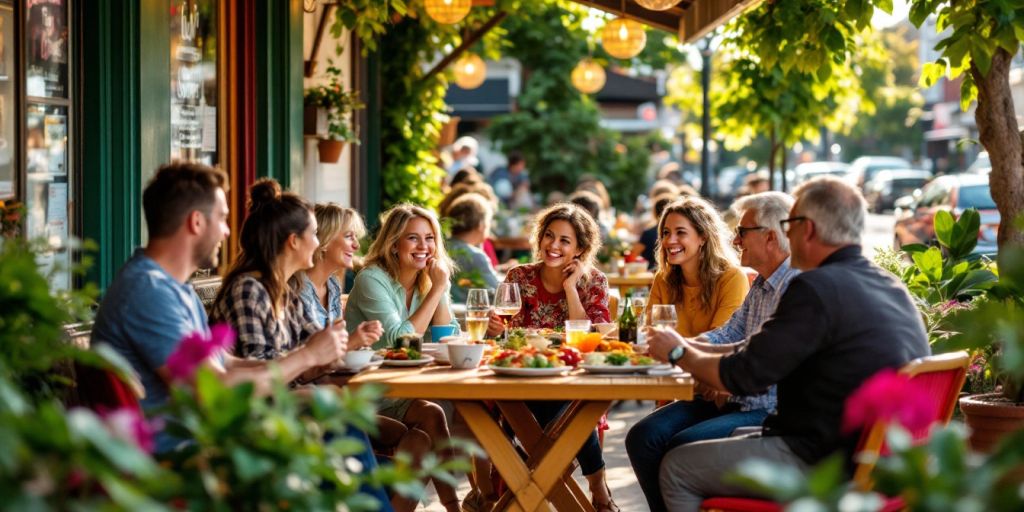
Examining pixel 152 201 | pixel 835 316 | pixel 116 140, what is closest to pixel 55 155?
pixel 116 140

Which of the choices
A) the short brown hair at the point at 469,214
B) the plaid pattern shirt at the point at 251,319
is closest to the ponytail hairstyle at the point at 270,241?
the plaid pattern shirt at the point at 251,319

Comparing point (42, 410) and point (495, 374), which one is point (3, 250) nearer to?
point (42, 410)

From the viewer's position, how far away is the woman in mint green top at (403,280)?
6.11 m

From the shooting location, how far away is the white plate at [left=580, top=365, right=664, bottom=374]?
15.0 feet

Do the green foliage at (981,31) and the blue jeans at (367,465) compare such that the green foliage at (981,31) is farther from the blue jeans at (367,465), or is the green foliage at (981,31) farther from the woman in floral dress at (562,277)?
the blue jeans at (367,465)

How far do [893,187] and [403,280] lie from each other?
36.3 meters

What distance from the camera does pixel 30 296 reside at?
10.3 ft

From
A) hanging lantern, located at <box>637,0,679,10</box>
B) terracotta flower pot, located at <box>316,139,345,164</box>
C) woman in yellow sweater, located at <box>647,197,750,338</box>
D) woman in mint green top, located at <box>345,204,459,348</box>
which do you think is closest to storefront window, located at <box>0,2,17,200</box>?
woman in mint green top, located at <box>345,204,459,348</box>

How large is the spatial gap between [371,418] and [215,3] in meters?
5.53

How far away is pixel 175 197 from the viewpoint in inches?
161

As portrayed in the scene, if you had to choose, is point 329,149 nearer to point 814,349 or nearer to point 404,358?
point 404,358

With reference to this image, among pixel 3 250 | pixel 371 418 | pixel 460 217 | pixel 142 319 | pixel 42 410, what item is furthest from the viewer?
pixel 460 217

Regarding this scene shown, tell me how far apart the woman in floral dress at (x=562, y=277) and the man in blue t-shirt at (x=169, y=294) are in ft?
7.90

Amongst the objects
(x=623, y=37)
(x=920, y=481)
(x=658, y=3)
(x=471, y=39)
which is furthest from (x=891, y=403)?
(x=471, y=39)
